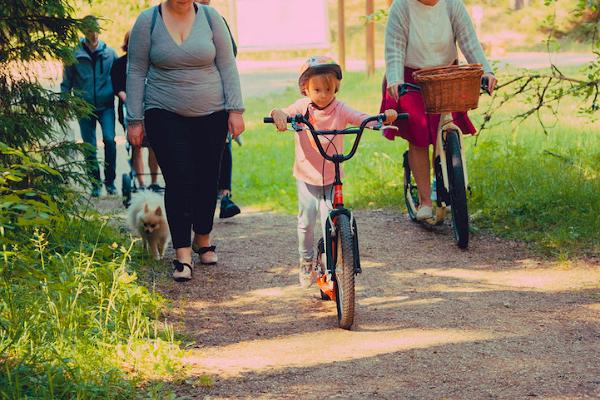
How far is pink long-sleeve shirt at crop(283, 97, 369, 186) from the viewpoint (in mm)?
7074

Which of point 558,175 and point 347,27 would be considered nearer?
point 558,175

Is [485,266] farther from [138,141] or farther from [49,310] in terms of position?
[49,310]

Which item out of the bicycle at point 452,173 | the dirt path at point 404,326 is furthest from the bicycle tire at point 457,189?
the dirt path at point 404,326

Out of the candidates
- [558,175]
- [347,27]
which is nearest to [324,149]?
[558,175]

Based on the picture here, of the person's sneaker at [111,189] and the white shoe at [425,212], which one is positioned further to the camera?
the person's sneaker at [111,189]

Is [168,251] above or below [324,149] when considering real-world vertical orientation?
below

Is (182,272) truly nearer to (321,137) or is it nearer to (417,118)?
(321,137)

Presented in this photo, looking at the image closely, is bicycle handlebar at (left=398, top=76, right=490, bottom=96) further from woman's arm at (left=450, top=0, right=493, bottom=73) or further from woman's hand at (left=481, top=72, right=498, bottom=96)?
woman's arm at (left=450, top=0, right=493, bottom=73)

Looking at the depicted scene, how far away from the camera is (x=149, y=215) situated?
8.95m

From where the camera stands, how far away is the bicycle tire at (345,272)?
6.40m

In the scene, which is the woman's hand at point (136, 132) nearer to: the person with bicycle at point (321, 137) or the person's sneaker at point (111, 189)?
the person with bicycle at point (321, 137)

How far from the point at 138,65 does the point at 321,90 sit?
1641 millimetres

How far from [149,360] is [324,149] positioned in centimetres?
204

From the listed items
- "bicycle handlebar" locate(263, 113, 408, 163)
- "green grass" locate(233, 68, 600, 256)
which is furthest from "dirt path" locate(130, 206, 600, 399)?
"bicycle handlebar" locate(263, 113, 408, 163)
